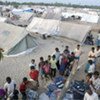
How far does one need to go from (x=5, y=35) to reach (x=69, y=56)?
724 cm

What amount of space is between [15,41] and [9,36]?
0.96 meters

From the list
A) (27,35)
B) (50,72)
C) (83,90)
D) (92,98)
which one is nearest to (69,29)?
(27,35)

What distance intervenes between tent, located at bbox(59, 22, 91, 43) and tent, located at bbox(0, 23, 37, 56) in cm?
410

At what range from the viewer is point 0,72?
46.7 feet

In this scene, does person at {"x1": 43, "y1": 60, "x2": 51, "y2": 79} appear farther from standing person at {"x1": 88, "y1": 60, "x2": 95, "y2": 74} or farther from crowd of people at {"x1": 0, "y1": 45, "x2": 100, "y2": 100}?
standing person at {"x1": 88, "y1": 60, "x2": 95, "y2": 74}

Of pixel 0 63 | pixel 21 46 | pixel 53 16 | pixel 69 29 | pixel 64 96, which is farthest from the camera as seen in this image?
pixel 53 16

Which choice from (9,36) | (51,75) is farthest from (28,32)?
(51,75)

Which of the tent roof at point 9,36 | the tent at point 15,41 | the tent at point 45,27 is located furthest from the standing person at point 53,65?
the tent at point 45,27

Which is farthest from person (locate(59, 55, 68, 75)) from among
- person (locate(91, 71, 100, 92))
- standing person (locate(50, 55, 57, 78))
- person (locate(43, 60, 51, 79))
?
person (locate(91, 71, 100, 92))

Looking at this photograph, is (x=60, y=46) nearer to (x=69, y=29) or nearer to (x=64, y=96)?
(x=69, y=29)

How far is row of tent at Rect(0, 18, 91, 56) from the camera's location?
59.8ft

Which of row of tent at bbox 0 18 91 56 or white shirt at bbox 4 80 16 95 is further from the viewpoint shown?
row of tent at bbox 0 18 91 56

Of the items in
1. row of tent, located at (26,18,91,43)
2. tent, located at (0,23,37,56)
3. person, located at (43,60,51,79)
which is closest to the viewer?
person, located at (43,60,51,79)

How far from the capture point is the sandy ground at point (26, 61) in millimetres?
13665
